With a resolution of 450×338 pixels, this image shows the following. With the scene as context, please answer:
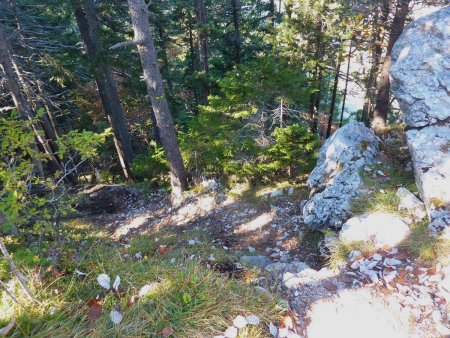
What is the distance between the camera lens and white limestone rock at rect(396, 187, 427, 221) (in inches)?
195

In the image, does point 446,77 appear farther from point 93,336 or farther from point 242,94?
point 93,336

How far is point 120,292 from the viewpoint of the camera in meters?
3.01

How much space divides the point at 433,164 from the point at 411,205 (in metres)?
0.82

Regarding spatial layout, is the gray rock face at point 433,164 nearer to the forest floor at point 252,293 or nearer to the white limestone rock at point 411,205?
the white limestone rock at point 411,205

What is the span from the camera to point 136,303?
2.78 metres

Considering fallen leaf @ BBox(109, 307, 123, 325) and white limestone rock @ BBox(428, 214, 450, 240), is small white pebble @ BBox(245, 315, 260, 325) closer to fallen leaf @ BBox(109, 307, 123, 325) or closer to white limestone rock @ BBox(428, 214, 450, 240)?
fallen leaf @ BBox(109, 307, 123, 325)

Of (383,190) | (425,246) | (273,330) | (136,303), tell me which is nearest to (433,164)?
(383,190)

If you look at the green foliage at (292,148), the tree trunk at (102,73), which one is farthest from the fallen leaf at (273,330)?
the tree trunk at (102,73)

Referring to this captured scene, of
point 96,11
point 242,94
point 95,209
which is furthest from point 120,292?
point 96,11

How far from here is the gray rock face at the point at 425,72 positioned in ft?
18.2

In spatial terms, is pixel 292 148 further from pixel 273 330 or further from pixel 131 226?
pixel 273 330

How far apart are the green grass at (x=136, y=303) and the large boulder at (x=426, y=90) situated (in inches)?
156

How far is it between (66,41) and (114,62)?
26.5 ft

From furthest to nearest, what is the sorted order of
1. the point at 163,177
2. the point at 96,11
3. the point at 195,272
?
the point at 163,177
the point at 96,11
the point at 195,272
